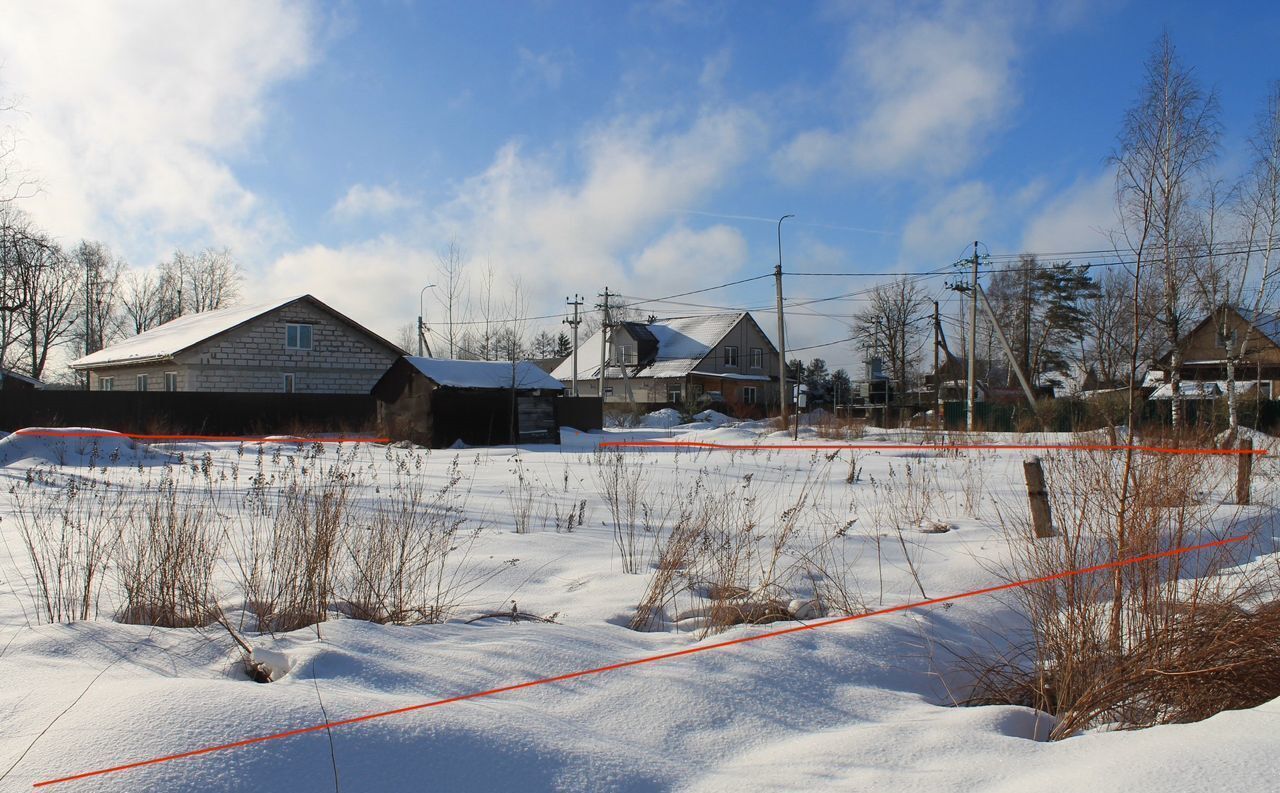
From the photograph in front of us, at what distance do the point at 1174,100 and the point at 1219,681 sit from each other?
35.1 feet

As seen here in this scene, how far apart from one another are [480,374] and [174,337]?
52.8 ft

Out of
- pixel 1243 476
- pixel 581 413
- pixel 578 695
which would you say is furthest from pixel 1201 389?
pixel 581 413

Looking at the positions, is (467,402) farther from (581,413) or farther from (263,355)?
(263,355)

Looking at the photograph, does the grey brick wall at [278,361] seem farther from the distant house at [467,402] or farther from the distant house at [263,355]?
the distant house at [467,402]

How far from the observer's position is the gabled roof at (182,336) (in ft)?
87.8

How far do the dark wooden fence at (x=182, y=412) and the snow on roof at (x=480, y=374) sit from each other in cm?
615

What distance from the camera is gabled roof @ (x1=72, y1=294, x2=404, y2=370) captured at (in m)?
26.8

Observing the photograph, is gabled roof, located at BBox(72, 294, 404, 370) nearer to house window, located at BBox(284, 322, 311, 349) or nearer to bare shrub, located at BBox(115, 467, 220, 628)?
house window, located at BBox(284, 322, 311, 349)

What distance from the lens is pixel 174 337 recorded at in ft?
94.6

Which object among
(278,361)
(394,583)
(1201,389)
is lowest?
(394,583)

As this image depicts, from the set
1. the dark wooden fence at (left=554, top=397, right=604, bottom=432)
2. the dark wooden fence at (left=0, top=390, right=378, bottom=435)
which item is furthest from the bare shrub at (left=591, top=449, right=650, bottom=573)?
the dark wooden fence at (left=554, top=397, right=604, bottom=432)

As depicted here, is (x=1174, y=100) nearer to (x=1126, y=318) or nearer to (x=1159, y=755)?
(x=1126, y=318)

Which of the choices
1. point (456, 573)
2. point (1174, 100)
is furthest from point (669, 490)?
point (1174, 100)

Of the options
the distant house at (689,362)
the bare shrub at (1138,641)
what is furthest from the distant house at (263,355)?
the bare shrub at (1138,641)
